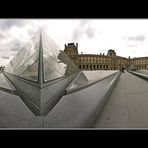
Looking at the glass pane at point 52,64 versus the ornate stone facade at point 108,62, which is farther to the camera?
the ornate stone facade at point 108,62

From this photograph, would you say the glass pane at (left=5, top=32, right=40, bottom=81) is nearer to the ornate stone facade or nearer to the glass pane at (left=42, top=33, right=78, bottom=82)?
the glass pane at (left=42, top=33, right=78, bottom=82)

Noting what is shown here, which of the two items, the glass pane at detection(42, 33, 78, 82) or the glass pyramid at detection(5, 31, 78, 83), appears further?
the glass pane at detection(42, 33, 78, 82)

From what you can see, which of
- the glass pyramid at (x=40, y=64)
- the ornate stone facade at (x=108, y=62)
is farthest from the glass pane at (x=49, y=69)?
the ornate stone facade at (x=108, y=62)

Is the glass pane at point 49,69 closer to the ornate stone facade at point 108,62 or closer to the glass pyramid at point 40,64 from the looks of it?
the glass pyramid at point 40,64

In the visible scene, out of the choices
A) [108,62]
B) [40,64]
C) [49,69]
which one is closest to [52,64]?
[49,69]

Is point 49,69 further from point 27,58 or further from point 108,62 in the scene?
point 108,62

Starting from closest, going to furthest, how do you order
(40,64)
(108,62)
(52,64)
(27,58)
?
1. (40,64)
2. (52,64)
3. (27,58)
4. (108,62)

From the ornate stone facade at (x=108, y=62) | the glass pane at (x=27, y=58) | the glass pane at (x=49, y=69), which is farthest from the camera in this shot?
the ornate stone facade at (x=108, y=62)

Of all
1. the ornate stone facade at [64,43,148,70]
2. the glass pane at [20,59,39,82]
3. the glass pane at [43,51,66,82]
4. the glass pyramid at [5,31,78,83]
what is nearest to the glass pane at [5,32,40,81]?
the glass pyramid at [5,31,78,83]

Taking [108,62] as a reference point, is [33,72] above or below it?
below

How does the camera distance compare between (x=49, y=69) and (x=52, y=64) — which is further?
(x=52, y=64)

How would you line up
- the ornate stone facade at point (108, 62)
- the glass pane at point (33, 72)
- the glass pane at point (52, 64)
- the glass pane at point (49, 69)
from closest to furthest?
the glass pane at point (33, 72), the glass pane at point (49, 69), the glass pane at point (52, 64), the ornate stone facade at point (108, 62)
